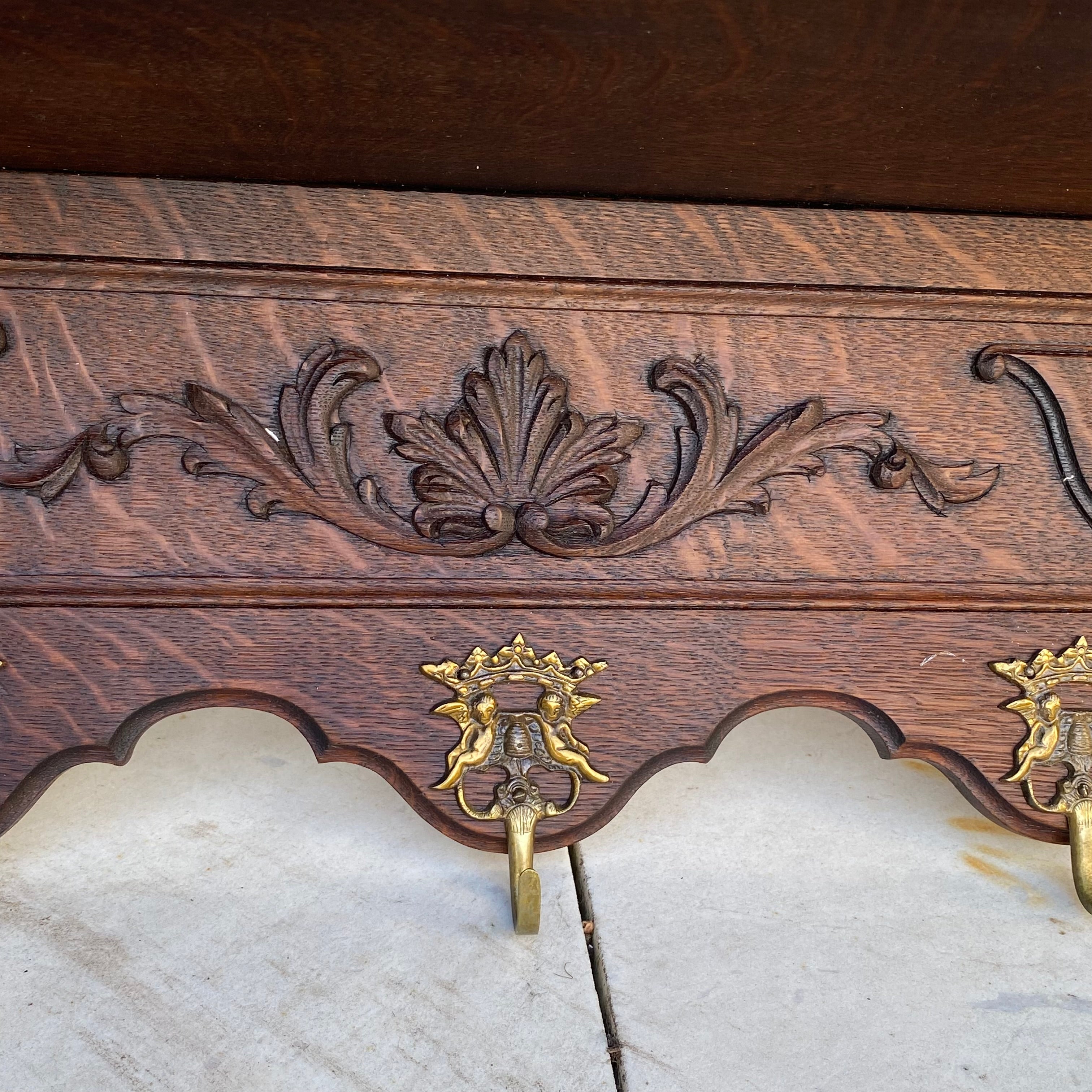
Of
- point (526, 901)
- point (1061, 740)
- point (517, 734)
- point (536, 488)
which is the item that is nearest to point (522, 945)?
point (526, 901)

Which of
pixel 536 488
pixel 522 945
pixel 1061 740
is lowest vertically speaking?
pixel 522 945

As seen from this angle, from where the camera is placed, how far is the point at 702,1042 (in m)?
0.53

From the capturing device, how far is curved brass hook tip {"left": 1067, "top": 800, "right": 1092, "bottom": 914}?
66 cm

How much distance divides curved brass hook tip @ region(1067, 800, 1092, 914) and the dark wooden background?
16.6 inches

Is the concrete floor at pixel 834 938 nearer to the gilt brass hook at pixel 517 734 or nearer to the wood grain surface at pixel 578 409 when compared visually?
the gilt brass hook at pixel 517 734

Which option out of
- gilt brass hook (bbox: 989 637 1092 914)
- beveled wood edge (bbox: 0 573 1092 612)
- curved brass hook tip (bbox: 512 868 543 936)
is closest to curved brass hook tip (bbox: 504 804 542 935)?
curved brass hook tip (bbox: 512 868 543 936)

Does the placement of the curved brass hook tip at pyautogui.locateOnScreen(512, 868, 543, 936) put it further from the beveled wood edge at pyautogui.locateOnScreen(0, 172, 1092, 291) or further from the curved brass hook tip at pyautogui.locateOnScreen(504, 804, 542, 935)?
the beveled wood edge at pyautogui.locateOnScreen(0, 172, 1092, 291)

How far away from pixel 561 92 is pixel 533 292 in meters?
0.17

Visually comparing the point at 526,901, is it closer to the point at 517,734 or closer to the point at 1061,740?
the point at 517,734

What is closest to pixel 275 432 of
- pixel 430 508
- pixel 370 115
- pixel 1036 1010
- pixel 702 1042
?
pixel 430 508

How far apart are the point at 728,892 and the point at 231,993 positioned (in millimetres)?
342

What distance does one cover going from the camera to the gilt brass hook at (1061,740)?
66 centimetres

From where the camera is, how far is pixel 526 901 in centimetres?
62

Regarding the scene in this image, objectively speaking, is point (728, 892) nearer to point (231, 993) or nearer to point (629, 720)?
point (629, 720)
